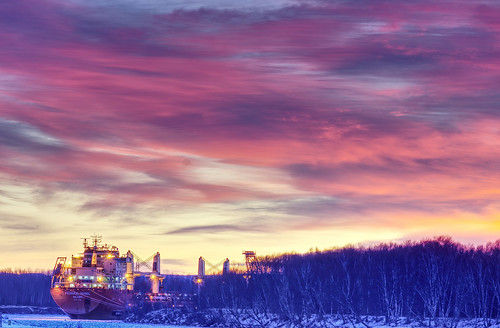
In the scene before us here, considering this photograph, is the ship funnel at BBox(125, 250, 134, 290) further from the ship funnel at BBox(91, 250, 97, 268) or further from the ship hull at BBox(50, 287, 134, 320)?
the ship hull at BBox(50, 287, 134, 320)

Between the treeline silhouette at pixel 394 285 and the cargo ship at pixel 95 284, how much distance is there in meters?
27.3

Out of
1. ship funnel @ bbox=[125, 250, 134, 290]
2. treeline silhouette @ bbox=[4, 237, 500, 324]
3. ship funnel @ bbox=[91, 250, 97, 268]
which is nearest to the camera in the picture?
treeline silhouette @ bbox=[4, 237, 500, 324]

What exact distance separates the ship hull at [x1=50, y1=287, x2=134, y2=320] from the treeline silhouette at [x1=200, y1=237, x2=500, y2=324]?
86.8 feet

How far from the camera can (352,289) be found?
133375 mm

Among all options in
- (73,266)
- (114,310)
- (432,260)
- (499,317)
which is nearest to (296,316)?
(432,260)

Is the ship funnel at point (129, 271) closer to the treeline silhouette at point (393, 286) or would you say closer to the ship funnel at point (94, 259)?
the ship funnel at point (94, 259)

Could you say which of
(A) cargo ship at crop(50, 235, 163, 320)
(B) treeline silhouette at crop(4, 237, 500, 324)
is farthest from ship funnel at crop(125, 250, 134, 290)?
(B) treeline silhouette at crop(4, 237, 500, 324)

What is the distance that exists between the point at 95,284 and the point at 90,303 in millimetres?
9343

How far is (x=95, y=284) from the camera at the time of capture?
178000 mm

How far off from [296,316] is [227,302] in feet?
153

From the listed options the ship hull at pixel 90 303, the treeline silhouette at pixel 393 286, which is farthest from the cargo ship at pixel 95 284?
the treeline silhouette at pixel 393 286

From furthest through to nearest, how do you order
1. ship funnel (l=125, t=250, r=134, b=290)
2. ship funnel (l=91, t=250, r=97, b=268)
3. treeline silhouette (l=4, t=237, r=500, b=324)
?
ship funnel (l=125, t=250, r=134, b=290), ship funnel (l=91, t=250, r=97, b=268), treeline silhouette (l=4, t=237, r=500, b=324)

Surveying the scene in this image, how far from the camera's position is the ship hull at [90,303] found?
169 metres

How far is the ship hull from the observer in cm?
16912
